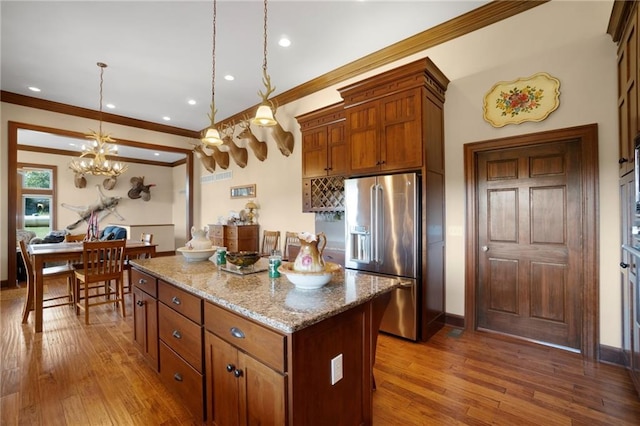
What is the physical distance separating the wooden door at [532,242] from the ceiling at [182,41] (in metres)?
1.72

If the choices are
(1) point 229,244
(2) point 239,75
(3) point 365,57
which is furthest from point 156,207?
(3) point 365,57

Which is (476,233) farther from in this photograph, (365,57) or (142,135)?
(142,135)

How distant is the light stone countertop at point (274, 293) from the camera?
122 cm

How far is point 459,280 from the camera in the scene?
324 centimetres

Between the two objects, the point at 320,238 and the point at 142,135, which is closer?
the point at 320,238

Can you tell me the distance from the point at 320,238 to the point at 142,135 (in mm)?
6472

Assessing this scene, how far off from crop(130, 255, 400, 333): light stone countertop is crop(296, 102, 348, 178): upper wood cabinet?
7.50ft

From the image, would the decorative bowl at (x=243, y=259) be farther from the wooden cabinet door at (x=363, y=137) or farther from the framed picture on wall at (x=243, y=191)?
the framed picture on wall at (x=243, y=191)

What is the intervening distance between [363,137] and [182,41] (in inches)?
99.2

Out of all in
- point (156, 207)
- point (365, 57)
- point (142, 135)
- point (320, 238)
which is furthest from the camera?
point (156, 207)

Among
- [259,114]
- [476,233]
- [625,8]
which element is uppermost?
[625,8]

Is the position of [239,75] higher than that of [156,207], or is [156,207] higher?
[239,75]

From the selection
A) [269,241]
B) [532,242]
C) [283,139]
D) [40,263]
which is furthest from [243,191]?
[532,242]

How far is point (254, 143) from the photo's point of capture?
5445 millimetres
